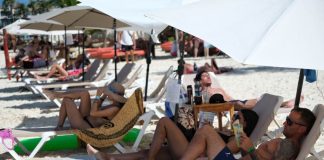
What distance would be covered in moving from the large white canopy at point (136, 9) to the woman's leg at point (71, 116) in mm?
1217

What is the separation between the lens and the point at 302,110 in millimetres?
3910

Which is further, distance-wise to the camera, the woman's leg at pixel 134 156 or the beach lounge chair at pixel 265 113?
the beach lounge chair at pixel 265 113

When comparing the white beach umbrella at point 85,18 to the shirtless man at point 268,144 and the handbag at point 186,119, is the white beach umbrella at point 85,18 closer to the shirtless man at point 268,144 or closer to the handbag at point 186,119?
the handbag at point 186,119

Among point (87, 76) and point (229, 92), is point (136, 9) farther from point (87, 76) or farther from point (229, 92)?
point (229, 92)

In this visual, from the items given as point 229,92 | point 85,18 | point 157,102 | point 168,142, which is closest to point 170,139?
point 168,142

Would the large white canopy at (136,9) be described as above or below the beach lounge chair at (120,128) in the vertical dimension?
above

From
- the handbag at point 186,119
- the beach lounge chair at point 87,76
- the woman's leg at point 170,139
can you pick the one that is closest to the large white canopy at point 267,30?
the woman's leg at point 170,139

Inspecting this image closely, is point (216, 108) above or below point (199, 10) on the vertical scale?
below

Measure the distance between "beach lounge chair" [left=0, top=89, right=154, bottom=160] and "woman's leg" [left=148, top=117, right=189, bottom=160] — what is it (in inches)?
32.9

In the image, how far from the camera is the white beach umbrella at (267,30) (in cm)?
295

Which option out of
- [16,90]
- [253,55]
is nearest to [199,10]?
[253,55]

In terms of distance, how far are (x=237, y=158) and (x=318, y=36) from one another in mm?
1615

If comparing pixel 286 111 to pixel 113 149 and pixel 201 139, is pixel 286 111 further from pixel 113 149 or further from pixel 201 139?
pixel 201 139

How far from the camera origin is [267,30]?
3105 mm
